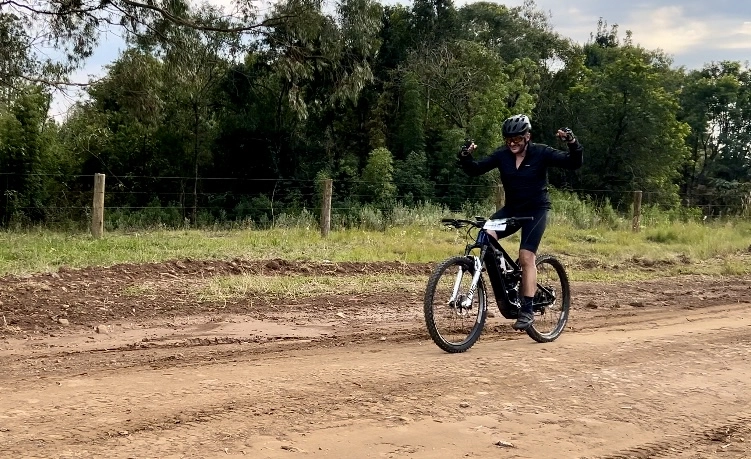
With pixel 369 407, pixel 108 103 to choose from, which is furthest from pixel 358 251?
pixel 108 103

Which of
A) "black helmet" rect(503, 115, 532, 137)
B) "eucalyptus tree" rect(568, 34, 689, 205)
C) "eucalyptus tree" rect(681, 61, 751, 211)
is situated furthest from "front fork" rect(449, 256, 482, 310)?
"eucalyptus tree" rect(681, 61, 751, 211)

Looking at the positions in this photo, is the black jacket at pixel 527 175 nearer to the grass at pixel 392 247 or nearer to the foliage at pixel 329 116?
the grass at pixel 392 247

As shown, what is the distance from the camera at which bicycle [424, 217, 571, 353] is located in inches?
235

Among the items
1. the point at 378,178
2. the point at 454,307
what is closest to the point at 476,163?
the point at 454,307

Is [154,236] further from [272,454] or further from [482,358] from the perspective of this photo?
[272,454]

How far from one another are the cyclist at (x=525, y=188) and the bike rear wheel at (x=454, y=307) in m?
0.41

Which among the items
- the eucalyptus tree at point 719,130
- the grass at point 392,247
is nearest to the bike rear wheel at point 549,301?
the grass at point 392,247

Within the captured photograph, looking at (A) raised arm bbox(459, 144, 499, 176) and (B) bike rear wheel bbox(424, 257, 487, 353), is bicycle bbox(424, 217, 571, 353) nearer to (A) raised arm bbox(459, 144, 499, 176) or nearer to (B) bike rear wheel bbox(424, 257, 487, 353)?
(B) bike rear wheel bbox(424, 257, 487, 353)

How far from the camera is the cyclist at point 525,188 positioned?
6.32m

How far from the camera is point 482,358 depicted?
587cm

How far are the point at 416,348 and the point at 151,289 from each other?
161 inches

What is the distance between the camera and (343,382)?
5.09m

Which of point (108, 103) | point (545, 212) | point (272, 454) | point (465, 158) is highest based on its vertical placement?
point (108, 103)

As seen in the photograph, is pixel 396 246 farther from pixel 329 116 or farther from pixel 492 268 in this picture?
pixel 329 116
